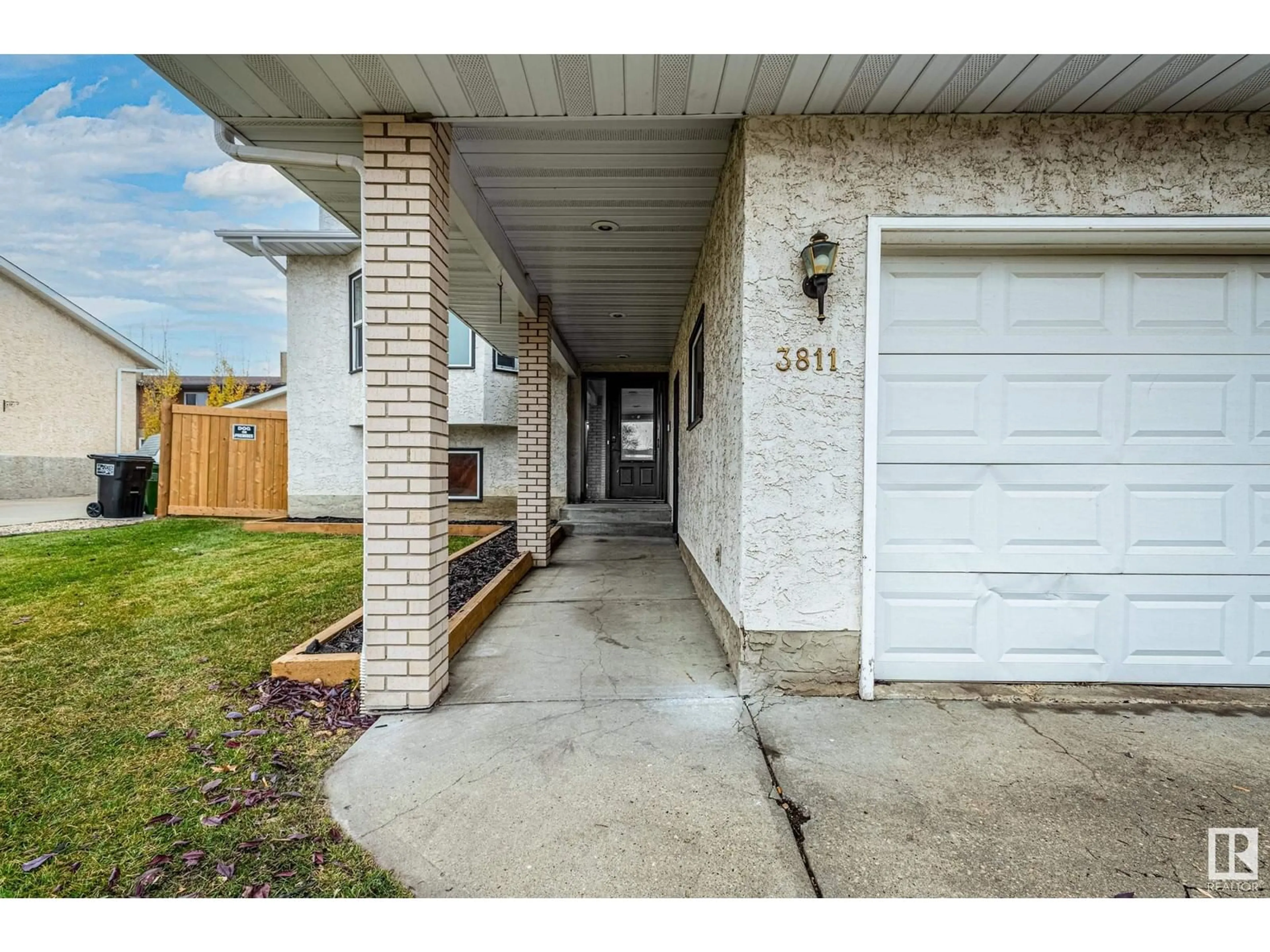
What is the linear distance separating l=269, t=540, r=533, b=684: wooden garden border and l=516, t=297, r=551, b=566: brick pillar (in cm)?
115

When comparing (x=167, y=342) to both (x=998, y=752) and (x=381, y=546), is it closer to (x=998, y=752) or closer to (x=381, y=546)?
(x=381, y=546)

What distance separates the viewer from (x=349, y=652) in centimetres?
321

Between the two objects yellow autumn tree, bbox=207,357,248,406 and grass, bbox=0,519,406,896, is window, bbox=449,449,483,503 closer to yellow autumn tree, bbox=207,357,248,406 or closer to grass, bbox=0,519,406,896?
grass, bbox=0,519,406,896

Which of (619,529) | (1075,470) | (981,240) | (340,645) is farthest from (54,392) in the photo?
(1075,470)

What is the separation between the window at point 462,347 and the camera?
366 inches

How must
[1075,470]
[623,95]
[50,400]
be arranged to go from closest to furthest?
[623,95]
[1075,470]
[50,400]

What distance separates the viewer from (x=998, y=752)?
232 centimetres

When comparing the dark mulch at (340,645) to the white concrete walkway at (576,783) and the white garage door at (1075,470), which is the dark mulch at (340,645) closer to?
the white concrete walkway at (576,783)

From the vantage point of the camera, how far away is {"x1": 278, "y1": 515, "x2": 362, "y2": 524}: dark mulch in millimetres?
9086

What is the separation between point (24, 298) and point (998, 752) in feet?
64.9

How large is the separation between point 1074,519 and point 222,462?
11781mm

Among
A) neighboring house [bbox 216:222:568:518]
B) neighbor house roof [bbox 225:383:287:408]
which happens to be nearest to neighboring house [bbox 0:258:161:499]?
neighbor house roof [bbox 225:383:287:408]

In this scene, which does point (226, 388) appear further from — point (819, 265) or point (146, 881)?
point (819, 265)
